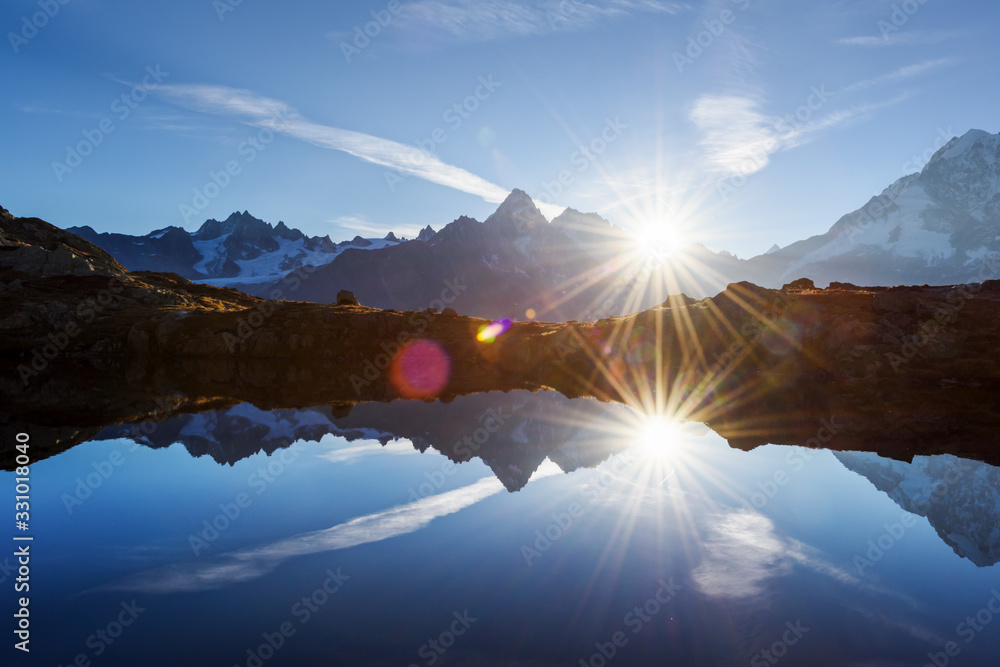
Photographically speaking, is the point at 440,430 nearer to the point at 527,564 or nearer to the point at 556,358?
the point at 527,564

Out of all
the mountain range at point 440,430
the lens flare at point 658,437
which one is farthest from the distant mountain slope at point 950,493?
the mountain range at point 440,430

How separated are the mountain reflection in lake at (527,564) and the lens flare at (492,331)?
5336 centimetres

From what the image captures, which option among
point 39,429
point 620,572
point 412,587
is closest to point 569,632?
point 620,572

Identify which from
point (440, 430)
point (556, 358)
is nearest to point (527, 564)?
point (440, 430)

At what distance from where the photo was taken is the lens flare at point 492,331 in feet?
252

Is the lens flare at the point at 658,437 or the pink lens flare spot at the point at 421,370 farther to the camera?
the pink lens flare spot at the point at 421,370

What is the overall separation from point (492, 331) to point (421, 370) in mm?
19111

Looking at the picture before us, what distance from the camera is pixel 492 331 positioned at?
3219 inches

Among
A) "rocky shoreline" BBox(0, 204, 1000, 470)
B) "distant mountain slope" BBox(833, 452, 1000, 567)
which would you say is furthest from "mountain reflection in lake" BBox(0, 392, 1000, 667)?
"rocky shoreline" BBox(0, 204, 1000, 470)

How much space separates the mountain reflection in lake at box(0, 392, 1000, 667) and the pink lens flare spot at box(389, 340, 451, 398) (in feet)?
83.3

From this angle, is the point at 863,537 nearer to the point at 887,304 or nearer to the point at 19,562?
the point at 19,562

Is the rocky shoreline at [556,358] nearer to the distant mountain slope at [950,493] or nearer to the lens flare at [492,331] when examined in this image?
the lens flare at [492,331]

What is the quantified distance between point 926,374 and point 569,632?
5417 cm

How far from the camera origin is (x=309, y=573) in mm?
12406
